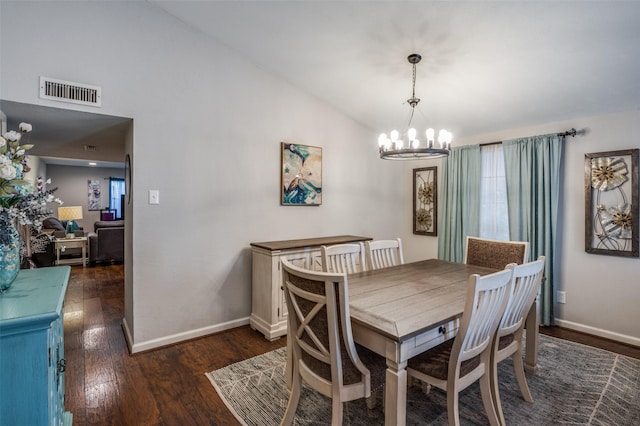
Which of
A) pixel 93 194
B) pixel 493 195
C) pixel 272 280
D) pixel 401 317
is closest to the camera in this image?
pixel 401 317

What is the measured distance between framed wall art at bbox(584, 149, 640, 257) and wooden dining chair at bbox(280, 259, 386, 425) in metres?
2.82

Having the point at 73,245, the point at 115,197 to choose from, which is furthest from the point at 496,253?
the point at 115,197

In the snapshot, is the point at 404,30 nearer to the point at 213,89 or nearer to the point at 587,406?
→ the point at 213,89

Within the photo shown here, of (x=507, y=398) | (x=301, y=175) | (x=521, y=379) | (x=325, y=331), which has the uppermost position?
(x=301, y=175)

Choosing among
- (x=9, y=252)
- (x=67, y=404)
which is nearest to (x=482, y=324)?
(x=9, y=252)

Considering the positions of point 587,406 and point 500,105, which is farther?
point 500,105

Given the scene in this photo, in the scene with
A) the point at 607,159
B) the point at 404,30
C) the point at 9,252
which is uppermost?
the point at 404,30

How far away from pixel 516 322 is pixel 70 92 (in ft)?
11.5

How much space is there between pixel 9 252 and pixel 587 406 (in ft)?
10.5

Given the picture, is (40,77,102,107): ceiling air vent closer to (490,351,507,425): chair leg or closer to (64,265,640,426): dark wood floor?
(64,265,640,426): dark wood floor

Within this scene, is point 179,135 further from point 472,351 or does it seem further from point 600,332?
point 600,332

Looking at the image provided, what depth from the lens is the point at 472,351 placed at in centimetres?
158

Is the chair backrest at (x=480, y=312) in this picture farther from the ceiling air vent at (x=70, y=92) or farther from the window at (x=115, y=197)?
the window at (x=115, y=197)

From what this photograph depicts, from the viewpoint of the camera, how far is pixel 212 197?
304cm
